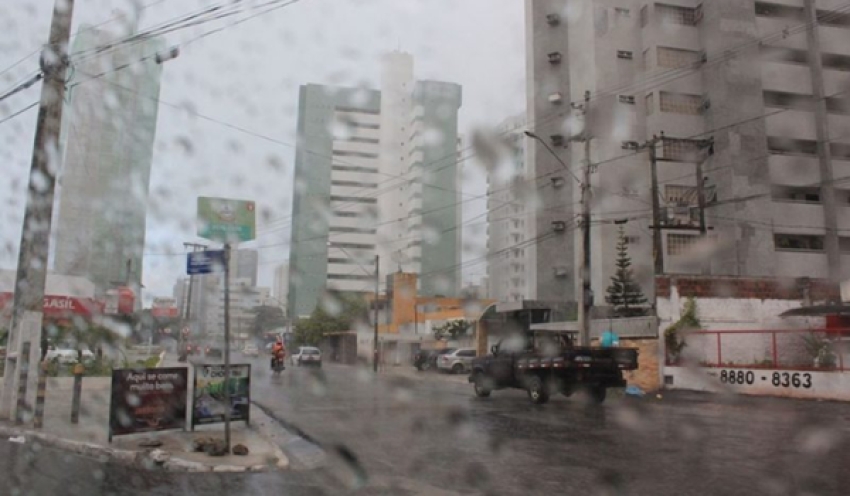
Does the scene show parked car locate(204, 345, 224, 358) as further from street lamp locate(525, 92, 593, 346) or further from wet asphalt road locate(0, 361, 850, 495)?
wet asphalt road locate(0, 361, 850, 495)

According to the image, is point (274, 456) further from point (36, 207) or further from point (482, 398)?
point (482, 398)

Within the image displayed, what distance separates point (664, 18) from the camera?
108 feet

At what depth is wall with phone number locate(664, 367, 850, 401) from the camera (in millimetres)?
14771

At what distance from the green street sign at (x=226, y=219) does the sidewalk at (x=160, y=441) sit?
2279 mm

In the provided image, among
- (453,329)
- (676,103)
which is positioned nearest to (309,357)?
(453,329)

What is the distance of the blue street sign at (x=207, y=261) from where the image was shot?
7.32 m

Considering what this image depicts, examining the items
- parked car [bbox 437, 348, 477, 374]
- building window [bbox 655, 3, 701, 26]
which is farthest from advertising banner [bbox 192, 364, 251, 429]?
building window [bbox 655, 3, 701, 26]

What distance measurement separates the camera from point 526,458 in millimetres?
6988

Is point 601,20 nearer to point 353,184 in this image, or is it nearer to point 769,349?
point 353,184

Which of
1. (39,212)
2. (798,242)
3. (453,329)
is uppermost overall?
(798,242)

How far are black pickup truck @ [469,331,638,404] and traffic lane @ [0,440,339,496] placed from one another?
831 cm

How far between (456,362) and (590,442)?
2287 cm

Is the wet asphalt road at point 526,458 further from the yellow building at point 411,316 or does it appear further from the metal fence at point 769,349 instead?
the yellow building at point 411,316

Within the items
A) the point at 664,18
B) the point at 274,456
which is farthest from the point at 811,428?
the point at 664,18
